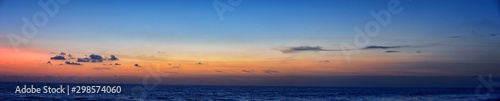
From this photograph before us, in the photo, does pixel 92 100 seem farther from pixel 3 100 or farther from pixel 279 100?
pixel 279 100

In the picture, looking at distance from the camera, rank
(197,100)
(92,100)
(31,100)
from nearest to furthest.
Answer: (31,100), (92,100), (197,100)

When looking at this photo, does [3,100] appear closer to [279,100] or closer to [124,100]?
[124,100]

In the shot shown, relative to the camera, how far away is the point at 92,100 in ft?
159

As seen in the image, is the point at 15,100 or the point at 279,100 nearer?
the point at 15,100

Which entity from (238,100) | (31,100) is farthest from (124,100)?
(238,100)

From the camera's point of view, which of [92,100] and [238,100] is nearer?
[92,100]

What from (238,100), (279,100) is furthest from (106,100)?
(279,100)

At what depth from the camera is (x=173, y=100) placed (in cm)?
5844

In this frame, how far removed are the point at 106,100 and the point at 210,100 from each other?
15.7 meters

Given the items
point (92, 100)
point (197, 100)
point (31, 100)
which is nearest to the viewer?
point (31, 100)

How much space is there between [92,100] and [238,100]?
20.8 m

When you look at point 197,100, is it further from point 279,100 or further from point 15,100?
point 15,100

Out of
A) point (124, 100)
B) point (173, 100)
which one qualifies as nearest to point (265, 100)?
point (173, 100)

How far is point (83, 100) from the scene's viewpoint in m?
48.8
